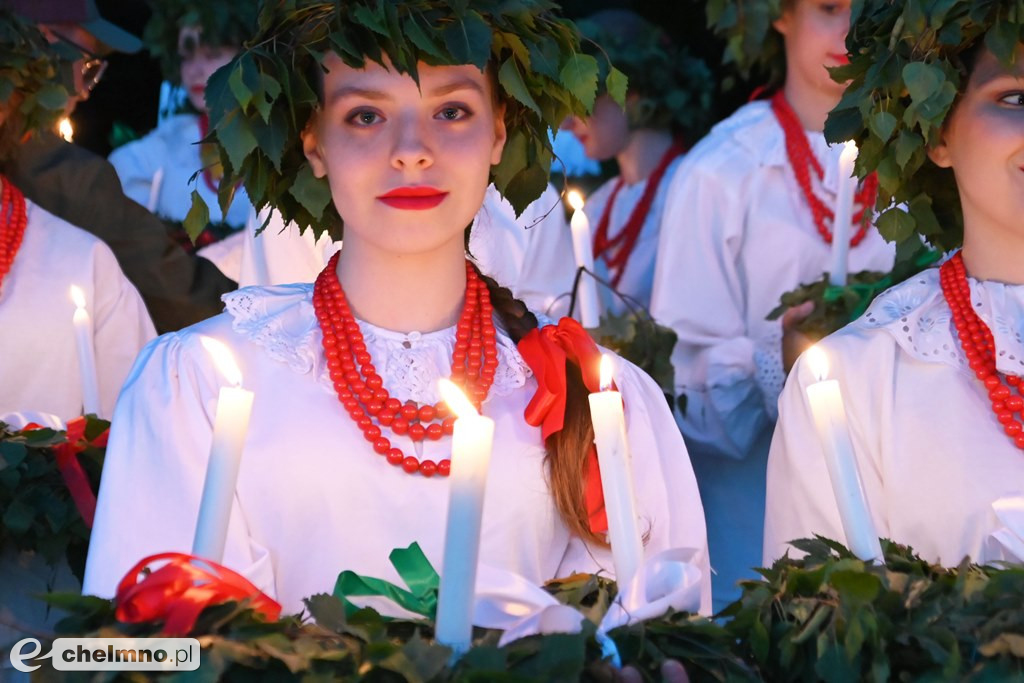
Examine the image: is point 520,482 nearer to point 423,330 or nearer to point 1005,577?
point 423,330

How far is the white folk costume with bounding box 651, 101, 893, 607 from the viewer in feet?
14.6

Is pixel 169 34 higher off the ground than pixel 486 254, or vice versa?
pixel 169 34

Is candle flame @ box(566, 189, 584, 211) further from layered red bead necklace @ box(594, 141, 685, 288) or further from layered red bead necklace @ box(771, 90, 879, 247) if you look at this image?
layered red bead necklace @ box(594, 141, 685, 288)

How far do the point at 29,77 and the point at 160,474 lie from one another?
5.75 ft

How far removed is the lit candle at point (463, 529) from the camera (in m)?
1.74

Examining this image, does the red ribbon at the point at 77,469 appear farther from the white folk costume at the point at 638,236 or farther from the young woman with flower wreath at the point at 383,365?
the white folk costume at the point at 638,236

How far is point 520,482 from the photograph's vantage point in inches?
102

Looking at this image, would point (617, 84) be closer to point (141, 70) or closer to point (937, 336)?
point (937, 336)

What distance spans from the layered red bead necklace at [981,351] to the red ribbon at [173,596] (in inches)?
55.1

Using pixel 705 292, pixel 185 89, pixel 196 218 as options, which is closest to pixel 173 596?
pixel 196 218

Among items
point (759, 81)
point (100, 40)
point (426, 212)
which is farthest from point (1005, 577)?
point (759, 81)

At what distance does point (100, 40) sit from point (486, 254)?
1.47 metres

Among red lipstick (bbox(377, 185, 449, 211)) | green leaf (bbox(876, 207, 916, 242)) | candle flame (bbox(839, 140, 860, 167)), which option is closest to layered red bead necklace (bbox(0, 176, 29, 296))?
red lipstick (bbox(377, 185, 449, 211))

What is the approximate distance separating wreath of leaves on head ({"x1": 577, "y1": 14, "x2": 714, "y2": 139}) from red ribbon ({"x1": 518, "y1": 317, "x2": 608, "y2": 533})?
300 cm
